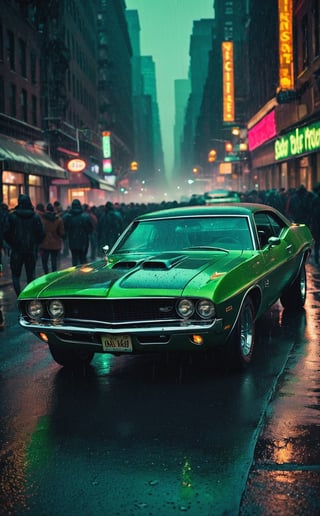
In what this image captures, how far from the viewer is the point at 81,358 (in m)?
6.92

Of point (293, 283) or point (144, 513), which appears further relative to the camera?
point (293, 283)

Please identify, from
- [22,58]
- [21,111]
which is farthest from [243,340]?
[22,58]

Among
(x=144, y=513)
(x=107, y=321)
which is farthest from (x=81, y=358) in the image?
(x=144, y=513)

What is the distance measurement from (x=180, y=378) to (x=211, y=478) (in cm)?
238

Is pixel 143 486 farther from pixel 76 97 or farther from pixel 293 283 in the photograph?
pixel 76 97

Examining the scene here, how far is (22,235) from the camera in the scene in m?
11.8

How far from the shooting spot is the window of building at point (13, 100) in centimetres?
3466

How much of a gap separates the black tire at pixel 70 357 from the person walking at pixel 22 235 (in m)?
5.22

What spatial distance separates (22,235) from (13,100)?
25.4 m

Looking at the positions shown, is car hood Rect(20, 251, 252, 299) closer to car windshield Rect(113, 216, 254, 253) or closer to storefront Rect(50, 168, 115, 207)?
car windshield Rect(113, 216, 254, 253)

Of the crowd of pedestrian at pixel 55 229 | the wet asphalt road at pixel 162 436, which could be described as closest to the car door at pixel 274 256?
the wet asphalt road at pixel 162 436

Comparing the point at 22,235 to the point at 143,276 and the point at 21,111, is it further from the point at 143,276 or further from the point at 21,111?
the point at 21,111

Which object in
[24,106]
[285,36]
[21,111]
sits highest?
A: [285,36]

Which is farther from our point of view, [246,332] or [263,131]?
[263,131]
